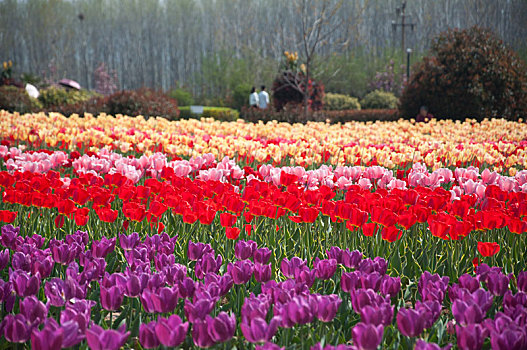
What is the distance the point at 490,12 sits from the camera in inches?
1348

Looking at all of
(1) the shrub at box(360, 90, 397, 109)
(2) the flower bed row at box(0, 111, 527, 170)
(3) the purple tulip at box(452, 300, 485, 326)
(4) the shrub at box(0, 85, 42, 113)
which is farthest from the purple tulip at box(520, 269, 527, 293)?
(1) the shrub at box(360, 90, 397, 109)

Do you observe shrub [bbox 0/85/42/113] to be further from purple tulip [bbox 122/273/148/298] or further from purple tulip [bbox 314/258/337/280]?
purple tulip [bbox 314/258/337/280]

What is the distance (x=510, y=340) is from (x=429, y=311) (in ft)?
0.89

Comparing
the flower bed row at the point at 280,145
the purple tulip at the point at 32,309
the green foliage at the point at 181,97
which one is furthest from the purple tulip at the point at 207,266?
the green foliage at the point at 181,97

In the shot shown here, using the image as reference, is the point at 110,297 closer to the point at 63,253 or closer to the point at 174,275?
the point at 174,275

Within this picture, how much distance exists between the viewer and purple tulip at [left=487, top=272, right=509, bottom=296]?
1788 mm

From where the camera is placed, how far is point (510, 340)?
131 cm

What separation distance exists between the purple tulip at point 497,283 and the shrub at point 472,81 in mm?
11473

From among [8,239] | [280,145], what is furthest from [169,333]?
[280,145]

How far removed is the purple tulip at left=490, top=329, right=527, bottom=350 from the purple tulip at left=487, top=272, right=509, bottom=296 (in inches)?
19.7

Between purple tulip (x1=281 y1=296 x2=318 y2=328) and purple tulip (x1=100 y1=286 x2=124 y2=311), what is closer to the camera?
purple tulip (x1=281 y1=296 x2=318 y2=328)

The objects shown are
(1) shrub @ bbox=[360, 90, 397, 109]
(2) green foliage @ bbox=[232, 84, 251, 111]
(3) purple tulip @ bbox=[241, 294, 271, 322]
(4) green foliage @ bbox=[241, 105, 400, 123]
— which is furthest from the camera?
(2) green foliage @ bbox=[232, 84, 251, 111]

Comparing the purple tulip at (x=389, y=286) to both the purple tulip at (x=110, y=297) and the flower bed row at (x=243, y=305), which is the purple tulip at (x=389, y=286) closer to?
the flower bed row at (x=243, y=305)

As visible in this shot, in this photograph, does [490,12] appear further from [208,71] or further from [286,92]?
[286,92]
